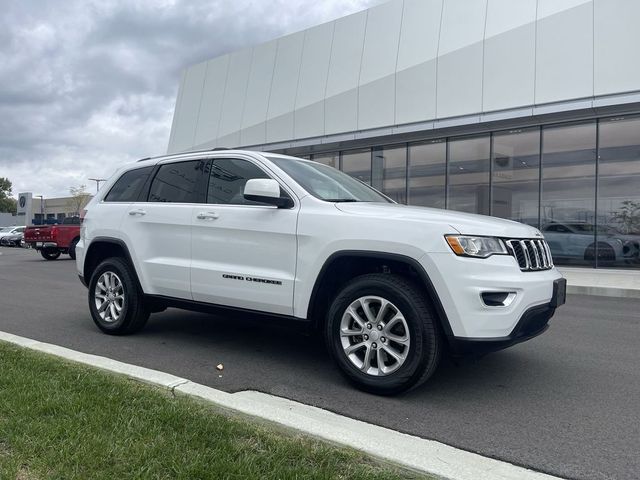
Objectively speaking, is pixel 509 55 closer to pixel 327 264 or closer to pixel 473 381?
pixel 473 381

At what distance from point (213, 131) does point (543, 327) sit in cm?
2025

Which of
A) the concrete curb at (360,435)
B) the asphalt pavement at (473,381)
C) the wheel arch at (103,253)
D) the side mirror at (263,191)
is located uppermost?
the side mirror at (263,191)

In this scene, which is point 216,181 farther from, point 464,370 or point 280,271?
point 464,370

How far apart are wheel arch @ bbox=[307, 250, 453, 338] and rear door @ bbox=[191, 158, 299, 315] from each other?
0.77ft

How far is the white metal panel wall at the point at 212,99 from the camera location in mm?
22827

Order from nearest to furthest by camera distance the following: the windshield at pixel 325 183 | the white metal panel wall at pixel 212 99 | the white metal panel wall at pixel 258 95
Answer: the windshield at pixel 325 183
the white metal panel wall at pixel 258 95
the white metal panel wall at pixel 212 99

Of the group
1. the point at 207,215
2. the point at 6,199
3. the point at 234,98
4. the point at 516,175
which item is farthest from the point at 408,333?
the point at 6,199

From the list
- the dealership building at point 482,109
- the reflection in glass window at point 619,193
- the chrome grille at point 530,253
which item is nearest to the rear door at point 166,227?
the chrome grille at point 530,253

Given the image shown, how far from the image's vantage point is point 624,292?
10781 millimetres

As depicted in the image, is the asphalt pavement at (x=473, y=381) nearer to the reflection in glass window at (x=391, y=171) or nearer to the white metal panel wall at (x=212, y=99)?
the reflection in glass window at (x=391, y=171)

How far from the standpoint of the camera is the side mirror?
4.29 metres

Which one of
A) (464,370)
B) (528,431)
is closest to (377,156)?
(464,370)

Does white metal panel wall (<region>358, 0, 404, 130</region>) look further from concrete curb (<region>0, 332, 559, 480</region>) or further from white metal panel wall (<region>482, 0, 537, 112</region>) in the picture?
concrete curb (<region>0, 332, 559, 480</region>)

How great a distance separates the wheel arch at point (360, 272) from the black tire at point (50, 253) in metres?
17.7
